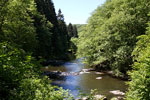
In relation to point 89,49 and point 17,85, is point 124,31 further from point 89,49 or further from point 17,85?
point 17,85

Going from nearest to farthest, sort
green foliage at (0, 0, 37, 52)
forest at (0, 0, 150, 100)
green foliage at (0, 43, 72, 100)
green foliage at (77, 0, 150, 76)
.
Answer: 1. green foliage at (0, 43, 72, 100)
2. forest at (0, 0, 150, 100)
3. green foliage at (0, 0, 37, 52)
4. green foliage at (77, 0, 150, 76)

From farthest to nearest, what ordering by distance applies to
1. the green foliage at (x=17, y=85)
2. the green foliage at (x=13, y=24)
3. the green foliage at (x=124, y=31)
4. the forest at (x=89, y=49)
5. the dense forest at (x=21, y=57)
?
1. the green foliage at (x=124, y=31)
2. the green foliage at (x=13, y=24)
3. the forest at (x=89, y=49)
4. the dense forest at (x=21, y=57)
5. the green foliage at (x=17, y=85)

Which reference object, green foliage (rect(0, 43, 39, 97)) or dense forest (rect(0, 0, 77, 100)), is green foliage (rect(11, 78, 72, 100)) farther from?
green foliage (rect(0, 43, 39, 97))

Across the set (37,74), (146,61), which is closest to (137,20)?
(146,61)

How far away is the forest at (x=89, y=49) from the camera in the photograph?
4551 mm

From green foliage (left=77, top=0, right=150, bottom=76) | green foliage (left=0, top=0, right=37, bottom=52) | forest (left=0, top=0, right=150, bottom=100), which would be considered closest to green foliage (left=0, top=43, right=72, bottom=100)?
forest (left=0, top=0, right=150, bottom=100)

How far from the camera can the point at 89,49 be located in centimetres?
2503

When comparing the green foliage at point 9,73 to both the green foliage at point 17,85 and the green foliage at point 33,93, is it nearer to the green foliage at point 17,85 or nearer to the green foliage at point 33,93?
the green foliage at point 17,85

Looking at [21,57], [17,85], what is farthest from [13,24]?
[17,85]

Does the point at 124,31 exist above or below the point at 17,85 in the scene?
above

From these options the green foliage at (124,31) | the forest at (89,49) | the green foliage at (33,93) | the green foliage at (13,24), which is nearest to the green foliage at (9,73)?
the forest at (89,49)

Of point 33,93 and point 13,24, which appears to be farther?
point 13,24

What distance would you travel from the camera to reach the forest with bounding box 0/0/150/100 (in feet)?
14.9

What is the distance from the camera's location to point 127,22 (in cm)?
1838
